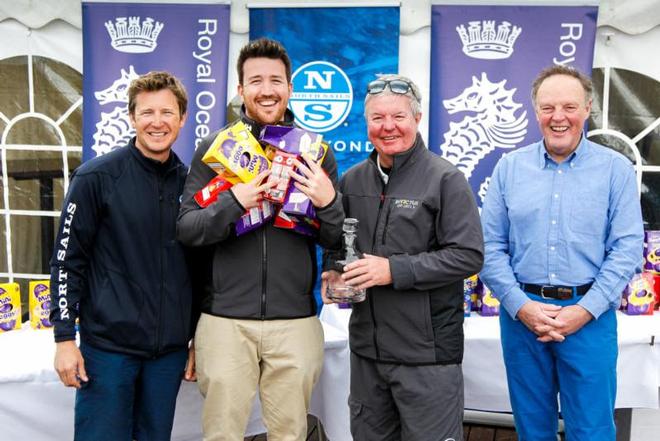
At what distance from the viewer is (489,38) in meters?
3.71

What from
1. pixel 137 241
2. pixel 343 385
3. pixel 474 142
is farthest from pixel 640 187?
pixel 137 241

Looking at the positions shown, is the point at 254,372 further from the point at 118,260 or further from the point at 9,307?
the point at 9,307

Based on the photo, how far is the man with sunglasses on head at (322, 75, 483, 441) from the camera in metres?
2.16

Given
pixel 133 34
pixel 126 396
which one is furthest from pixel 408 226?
pixel 133 34

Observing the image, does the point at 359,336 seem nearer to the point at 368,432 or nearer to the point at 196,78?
the point at 368,432

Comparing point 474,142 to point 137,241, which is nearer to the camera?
point 137,241

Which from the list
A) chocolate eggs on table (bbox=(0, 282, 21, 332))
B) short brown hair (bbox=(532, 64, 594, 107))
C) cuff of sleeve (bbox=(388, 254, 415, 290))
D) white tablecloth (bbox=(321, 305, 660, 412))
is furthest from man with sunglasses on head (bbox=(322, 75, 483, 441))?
chocolate eggs on table (bbox=(0, 282, 21, 332))

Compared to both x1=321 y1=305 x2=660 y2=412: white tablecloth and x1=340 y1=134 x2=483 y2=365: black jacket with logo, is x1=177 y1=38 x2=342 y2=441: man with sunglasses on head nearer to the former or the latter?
x1=340 y1=134 x2=483 y2=365: black jacket with logo

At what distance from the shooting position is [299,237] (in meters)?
2.24

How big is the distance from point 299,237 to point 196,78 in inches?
76.5

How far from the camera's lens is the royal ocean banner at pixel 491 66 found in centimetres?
365

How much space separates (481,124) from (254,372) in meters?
2.19

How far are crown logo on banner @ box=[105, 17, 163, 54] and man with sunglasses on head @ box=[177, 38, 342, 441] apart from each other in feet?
6.00

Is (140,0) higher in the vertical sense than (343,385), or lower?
higher
